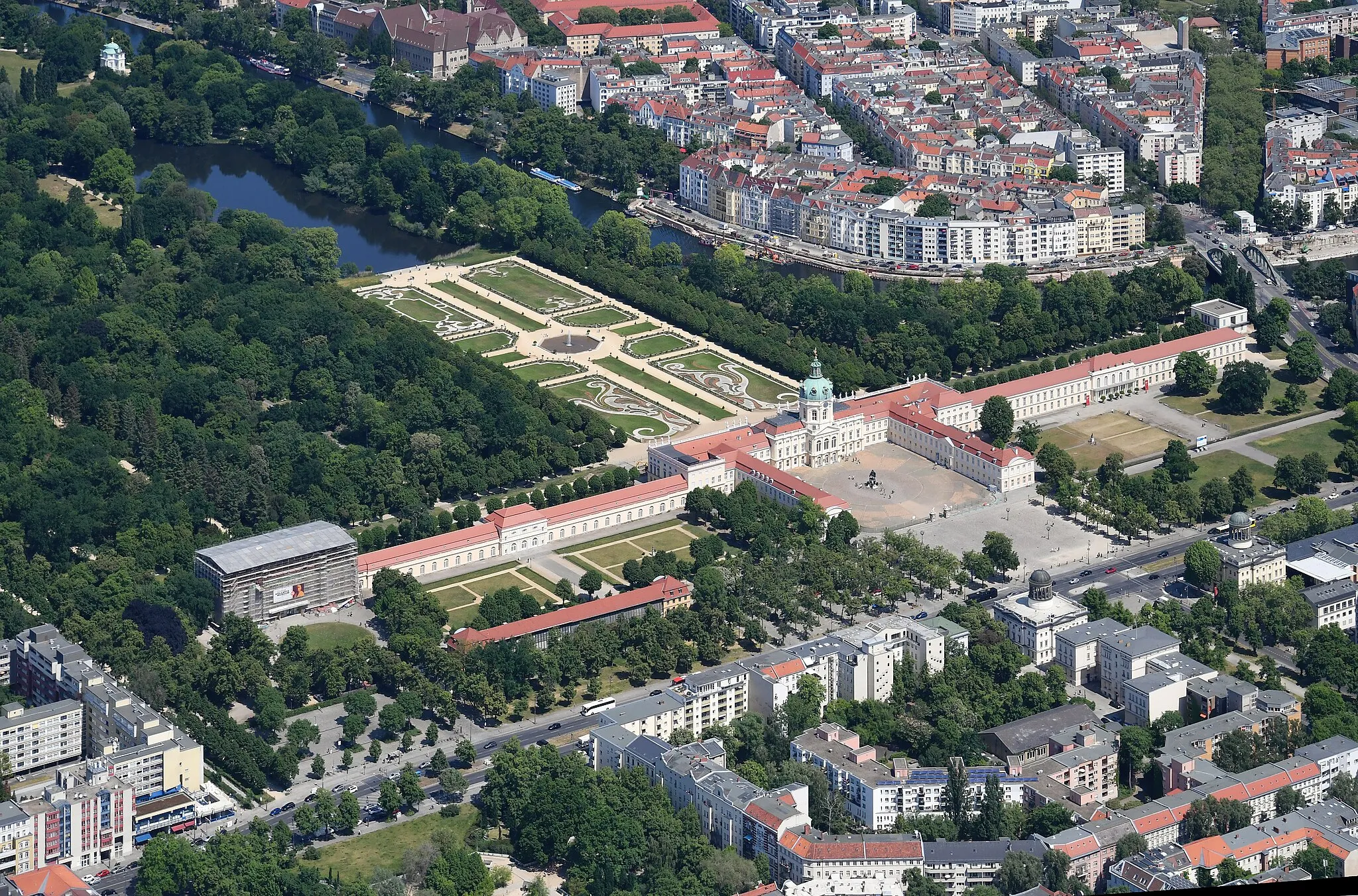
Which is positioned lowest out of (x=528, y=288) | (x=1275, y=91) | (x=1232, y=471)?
(x=1232, y=471)

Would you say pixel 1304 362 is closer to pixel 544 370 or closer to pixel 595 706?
pixel 544 370

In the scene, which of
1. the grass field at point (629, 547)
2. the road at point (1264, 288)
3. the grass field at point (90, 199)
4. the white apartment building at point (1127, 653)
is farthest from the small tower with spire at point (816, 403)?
the grass field at point (90, 199)

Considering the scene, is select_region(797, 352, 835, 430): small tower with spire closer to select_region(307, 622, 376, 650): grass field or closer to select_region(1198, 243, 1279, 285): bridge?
select_region(307, 622, 376, 650): grass field

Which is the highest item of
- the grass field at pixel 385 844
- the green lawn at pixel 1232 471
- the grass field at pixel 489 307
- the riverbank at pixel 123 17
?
the riverbank at pixel 123 17

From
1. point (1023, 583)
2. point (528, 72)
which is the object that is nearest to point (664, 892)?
point (1023, 583)

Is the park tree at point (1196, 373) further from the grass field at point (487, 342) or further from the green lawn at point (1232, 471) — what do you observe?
the grass field at point (487, 342)

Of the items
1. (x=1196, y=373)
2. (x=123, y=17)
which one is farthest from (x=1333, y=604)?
(x=123, y=17)

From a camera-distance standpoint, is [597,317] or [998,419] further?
[597,317]
